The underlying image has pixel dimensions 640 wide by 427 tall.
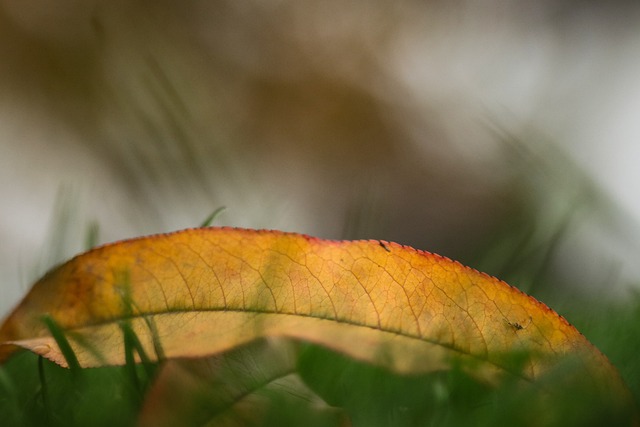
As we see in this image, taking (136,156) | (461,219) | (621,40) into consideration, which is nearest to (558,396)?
(136,156)

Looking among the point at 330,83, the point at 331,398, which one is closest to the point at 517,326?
the point at 331,398

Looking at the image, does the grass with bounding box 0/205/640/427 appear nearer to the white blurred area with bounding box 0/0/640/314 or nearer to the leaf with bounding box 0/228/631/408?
the leaf with bounding box 0/228/631/408

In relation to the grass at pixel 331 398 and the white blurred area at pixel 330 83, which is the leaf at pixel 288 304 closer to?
the grass at pixel 331 398

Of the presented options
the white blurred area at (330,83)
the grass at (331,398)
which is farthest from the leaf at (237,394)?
the white blurred area at (330,83)

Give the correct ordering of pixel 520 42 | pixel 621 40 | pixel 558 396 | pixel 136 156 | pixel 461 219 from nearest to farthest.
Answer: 1. pixel 558 396
2. pixel 136 156
3. pixel 621 40
4. pixel 520 42
5. pixel 461 219

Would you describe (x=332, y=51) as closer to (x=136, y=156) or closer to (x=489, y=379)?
(x=136, y=156)

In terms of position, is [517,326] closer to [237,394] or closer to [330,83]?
[237,394]

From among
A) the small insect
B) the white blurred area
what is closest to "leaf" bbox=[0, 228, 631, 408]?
the small insect
